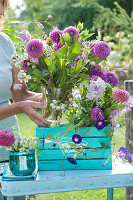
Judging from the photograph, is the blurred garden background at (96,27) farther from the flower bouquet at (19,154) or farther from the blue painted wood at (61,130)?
the flower bouquet at (19,154)

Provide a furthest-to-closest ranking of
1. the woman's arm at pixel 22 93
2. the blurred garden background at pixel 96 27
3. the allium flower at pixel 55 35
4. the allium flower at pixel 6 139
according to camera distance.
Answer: the blurred garden background at pixel 96 27
the woman's arm at pixel 22 93
the allium flower at pixel 55 35
the allium flower at pixel 6 139

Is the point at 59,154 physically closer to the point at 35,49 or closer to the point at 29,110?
the point at 29,110

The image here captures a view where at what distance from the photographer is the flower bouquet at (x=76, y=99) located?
1383 millimetres

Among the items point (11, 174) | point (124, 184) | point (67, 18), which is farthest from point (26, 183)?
point (67, 18)

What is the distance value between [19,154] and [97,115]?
37 cm

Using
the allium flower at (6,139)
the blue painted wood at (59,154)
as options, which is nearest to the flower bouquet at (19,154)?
the allium flower at (6,139)

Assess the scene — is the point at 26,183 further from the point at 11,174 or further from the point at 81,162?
the point at 81,162

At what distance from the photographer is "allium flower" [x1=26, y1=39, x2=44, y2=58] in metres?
1.30

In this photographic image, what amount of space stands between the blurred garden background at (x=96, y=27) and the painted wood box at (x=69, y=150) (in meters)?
0.18

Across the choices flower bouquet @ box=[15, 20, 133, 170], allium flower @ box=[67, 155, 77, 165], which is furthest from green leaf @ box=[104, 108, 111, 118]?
allium flower @ box=[67, 155, 77, 165]

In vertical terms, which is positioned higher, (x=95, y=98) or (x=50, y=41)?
(x=50, y=41)

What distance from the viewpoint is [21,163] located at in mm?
1325

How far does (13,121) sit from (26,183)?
0.66 metres

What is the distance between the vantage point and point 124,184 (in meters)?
1.40
